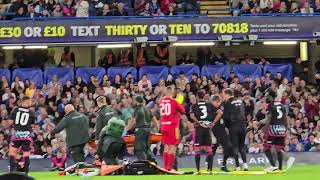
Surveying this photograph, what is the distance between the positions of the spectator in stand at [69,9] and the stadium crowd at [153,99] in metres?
3.00

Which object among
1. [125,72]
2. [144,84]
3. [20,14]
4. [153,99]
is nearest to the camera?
[153,99]

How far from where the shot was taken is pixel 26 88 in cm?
2447

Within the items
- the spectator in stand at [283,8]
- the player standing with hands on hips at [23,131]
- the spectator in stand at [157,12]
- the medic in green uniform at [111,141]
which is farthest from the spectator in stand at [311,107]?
the player standing with hands on hips at [23,131]

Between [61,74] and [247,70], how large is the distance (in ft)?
23.4

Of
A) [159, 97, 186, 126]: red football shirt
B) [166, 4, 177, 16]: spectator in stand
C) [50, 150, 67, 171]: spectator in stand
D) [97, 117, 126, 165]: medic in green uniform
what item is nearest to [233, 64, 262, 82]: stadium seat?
[166, 4, 177, 16]: spectator in stand

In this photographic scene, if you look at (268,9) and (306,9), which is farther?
(268,9)

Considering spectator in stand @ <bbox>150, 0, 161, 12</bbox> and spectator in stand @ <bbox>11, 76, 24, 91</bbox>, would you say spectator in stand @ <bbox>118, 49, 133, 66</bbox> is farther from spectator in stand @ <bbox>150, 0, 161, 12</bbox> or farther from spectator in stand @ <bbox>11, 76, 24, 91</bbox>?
spectator in stand @ <bbox>11, 76, 24, 91</bbox>

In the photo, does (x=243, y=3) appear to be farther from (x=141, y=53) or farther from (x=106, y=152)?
(x=106, y=152)

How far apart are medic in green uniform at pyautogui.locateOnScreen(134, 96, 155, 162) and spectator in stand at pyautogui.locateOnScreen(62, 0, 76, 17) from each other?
36.8 feet

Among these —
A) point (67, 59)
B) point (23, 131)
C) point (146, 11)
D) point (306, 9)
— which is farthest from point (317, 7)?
point (23, 131)

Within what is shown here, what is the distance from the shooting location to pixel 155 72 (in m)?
26.0

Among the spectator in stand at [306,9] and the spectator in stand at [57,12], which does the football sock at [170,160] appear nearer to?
the spectator in stand at [57,12]

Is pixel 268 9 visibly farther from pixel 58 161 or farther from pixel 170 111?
pixel 170 111

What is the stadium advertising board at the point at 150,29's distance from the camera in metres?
25.6
